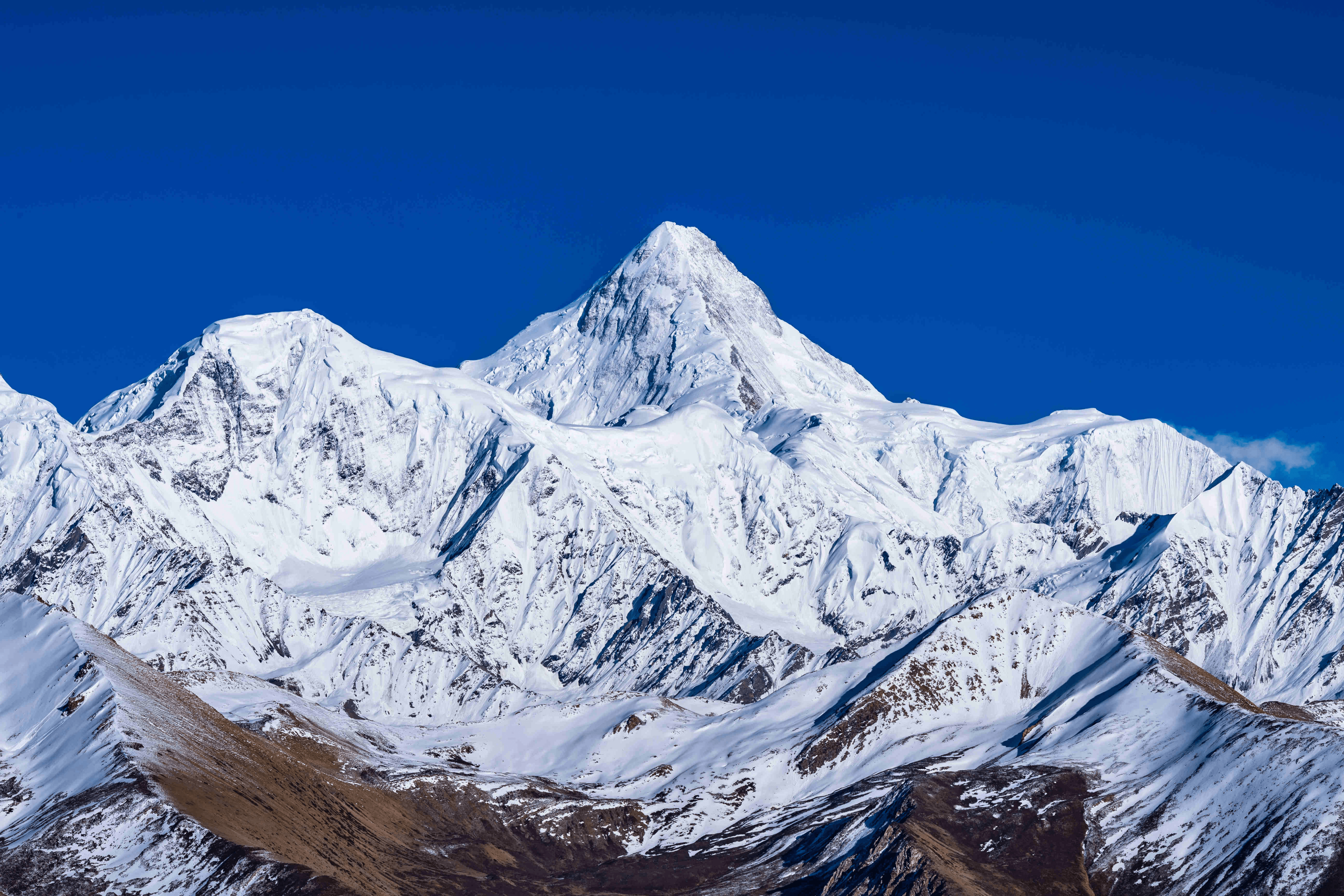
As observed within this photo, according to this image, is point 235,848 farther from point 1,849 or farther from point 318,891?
point 1,849

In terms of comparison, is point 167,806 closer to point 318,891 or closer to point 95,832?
point 95,832

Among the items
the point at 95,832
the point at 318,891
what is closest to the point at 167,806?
the point at 95,832

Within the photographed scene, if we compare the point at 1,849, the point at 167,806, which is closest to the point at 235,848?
the point at 167,806

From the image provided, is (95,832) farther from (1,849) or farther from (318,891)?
(318,891)

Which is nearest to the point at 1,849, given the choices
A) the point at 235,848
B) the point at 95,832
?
the point at 95,832

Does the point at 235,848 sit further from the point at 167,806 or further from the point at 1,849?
the point at 1,849
